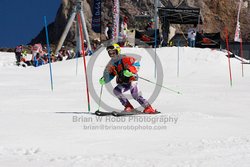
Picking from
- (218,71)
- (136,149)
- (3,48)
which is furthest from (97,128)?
(3,48)

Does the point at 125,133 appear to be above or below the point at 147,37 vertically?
above

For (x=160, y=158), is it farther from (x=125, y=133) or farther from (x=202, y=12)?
(x=202, y=12)

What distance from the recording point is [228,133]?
6125 millimetres

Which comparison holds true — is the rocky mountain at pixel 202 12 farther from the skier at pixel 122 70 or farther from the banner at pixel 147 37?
the skier at pixel 122 70

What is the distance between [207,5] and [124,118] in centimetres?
3842

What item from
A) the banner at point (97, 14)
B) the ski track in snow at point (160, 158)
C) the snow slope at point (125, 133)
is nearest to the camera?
the ski track in snow at point (160, 158)

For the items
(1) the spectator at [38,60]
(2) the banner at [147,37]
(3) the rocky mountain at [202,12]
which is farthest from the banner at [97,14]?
(3) the rocky mountain at [202,12]

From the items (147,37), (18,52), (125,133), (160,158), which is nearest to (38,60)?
(18,52)

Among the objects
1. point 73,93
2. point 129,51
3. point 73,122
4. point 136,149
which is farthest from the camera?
point 129,51

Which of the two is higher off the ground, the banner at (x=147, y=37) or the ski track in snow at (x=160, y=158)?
the ski track in snow at (x=160, y=158)

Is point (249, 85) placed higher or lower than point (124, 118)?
lower

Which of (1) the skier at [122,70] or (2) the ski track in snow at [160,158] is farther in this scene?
(1) the skier at [122,70]

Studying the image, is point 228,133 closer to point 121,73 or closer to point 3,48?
point 121,73

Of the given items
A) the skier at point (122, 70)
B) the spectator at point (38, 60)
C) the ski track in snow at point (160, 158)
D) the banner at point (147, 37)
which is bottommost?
the spectator at point (38, 60)
